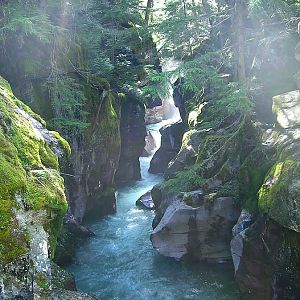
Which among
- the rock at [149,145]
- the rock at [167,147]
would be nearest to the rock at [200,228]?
the rock at [167,147]

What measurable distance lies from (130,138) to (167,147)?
3498mm

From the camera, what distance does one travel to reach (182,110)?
2917 centimetres

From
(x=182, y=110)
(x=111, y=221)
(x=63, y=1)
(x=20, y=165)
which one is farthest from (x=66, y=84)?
(x=182, y=110)

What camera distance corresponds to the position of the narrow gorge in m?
6.85

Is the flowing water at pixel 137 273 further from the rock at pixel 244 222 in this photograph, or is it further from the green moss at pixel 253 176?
the green moss at pixel 253 176

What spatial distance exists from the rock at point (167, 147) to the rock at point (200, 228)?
14.4 meters

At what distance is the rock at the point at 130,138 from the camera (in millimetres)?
27234

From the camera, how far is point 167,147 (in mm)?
29562

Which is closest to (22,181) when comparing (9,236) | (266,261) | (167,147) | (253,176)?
(9,236)

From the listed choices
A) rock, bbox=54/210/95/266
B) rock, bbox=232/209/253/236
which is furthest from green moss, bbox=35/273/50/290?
rock, bbox=54/210/95/266

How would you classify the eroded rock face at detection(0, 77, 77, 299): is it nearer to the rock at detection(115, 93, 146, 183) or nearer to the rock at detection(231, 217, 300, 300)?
the rock at detection(231, 217, 300, 300)

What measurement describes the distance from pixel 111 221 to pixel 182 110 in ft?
40.5

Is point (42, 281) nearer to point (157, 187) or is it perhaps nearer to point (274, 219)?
point (274, 219)

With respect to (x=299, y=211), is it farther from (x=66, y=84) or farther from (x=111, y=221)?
(x=111, y=221)
